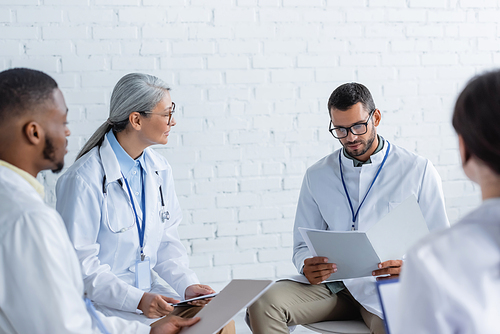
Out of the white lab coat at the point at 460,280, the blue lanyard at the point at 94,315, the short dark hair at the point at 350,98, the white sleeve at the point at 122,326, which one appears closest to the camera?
the white lab coat at the point at 460,280

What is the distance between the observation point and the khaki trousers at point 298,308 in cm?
207

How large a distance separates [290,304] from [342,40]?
1815mm

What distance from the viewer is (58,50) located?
2762 millimetres

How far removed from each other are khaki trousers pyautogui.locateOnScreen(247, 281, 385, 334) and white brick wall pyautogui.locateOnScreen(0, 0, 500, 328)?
3.16 feet

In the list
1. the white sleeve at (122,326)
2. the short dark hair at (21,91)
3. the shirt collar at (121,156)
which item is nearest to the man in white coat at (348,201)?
the white sleeve at (122,326)

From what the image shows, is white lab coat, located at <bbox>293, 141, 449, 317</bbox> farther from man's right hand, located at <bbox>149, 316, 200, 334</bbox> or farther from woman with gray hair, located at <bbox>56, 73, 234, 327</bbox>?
man's right hand, located at <bbox>149, 316, 200, 334</bbox>

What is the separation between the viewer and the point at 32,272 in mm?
1066

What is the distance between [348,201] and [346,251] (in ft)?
1.48

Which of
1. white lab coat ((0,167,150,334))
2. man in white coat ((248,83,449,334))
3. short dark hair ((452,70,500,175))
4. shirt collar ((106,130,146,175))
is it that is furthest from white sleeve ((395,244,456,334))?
shirt collar ((106,130,146,175))

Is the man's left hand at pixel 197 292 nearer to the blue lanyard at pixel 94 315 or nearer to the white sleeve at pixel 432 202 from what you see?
the blue lanyard at pixel 94 315

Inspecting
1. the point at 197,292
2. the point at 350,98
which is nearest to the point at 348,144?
the point at 350,98

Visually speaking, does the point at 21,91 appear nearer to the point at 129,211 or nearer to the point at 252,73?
the point at 129,211

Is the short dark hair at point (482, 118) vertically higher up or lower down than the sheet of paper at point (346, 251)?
higher up

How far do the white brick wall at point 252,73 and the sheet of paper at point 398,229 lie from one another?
4.36ft
